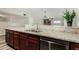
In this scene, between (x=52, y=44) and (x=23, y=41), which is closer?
(x=52, y=44)

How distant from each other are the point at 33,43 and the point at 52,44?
0.29m

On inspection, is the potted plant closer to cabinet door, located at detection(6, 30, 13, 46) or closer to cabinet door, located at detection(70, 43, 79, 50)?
cabinet door, located at detection(70, 43, 79, 50)

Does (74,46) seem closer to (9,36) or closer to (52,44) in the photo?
(52,44)

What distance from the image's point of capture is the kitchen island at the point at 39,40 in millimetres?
1826

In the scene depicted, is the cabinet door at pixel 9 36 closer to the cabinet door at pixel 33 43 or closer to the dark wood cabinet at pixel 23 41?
the dark wood cabinet at pixel 23 41

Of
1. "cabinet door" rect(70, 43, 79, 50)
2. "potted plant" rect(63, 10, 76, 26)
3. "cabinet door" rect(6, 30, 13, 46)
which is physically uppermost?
"potted plant" rect(63, 10, 76, 26)

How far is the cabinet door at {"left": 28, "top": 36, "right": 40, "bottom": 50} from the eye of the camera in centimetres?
197

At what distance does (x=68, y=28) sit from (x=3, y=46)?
0.94 m

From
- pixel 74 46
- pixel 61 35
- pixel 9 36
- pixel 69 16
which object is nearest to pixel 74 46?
pixel 74 46

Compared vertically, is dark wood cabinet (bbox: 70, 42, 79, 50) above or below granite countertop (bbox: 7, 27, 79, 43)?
below

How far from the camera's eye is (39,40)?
1.98m

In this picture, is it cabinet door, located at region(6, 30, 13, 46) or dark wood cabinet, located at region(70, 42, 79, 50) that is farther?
cabinet door, located at region(6, 30, 13, 46)

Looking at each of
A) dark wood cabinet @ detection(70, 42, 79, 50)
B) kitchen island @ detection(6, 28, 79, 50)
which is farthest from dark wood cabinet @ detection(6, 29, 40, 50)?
dark wood cabinet @ detection(70, 42, 79, 50)
